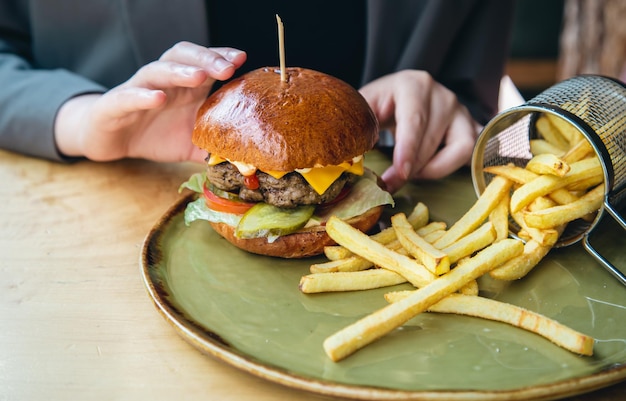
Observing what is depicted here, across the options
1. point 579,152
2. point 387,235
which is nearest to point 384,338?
point 387,235

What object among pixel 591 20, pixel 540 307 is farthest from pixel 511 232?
pixel 591 20

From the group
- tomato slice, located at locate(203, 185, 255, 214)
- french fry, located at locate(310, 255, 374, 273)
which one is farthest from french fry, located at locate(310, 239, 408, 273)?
tomato slice, located at locate(203, 185, 255, 214)

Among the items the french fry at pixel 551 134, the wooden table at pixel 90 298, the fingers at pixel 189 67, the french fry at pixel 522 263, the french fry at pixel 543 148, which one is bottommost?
the wooden table at pixel 90 298

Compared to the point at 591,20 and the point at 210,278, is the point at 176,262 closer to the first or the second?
the point at 210,278

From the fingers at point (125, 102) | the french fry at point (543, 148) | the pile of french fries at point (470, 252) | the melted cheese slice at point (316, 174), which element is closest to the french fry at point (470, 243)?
the pile of french fries at point (470, 252)

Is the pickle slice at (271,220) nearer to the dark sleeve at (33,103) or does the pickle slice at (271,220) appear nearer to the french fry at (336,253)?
the french fry at (336,253)

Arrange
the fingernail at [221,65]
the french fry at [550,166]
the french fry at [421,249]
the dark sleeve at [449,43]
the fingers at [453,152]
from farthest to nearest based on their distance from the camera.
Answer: the dark sleeve at [449,43], the fingers at [453,152], the fingernail at [221,65], the french fry at [550,166], the french fry at [421,249]

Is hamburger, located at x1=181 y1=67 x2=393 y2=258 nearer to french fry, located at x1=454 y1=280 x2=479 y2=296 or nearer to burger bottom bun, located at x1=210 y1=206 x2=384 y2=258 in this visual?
burger bottom bun, located at x1=210 y1=206 x2=384 y2=258

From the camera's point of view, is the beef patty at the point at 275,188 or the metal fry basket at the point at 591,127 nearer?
the metal fry basket at the point at 591,127
